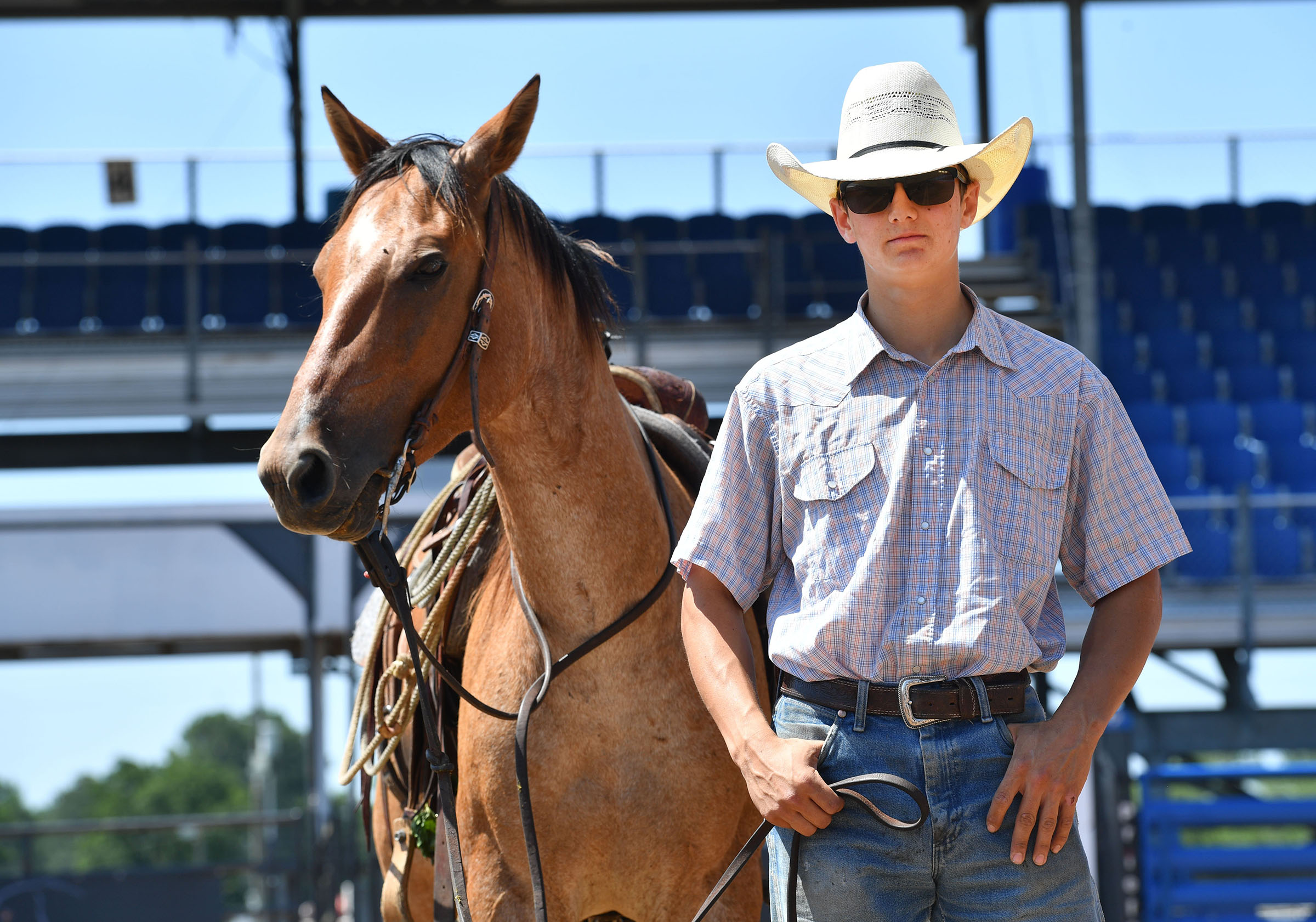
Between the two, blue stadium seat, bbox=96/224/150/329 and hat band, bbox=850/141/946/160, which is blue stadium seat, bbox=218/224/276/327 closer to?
blue stadium seat, bbox=96/224/150/329

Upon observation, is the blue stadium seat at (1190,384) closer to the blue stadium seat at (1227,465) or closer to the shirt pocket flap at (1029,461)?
the blue stadium seat at (1227,465)

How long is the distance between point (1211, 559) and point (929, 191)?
7357 millimetres

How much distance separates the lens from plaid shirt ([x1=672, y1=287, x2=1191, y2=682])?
1.87 meters

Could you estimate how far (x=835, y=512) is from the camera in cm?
195

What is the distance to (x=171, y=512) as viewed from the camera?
8.17 m

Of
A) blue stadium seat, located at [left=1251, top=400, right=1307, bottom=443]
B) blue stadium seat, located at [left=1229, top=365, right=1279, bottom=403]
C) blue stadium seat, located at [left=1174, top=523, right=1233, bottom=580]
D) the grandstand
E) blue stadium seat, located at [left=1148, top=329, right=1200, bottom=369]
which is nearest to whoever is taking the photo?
blue stadium seat, located at [left=1174, top=523, right=1233, bottom=580]

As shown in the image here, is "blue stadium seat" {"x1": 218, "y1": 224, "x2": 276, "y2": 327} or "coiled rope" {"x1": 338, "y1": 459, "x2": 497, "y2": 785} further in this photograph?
"blue stadium seat" {"x1": 218, "y1": 224, "x2": 276, "y2": 327}

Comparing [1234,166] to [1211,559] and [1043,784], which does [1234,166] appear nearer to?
[1211,559]

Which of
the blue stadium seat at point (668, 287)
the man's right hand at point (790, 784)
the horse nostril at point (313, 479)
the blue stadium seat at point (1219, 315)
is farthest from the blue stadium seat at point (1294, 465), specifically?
the horse nostril at point (313, 479)

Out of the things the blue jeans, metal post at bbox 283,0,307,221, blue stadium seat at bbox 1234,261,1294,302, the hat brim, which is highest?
metal post at bbox 283,0,307,221

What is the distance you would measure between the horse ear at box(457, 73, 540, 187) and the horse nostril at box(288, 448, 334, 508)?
2.20 ft

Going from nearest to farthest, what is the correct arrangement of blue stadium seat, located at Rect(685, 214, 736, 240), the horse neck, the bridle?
the bridle < the horse neck < blue stadium seat, located at Rect(685, 214, 736, 240)

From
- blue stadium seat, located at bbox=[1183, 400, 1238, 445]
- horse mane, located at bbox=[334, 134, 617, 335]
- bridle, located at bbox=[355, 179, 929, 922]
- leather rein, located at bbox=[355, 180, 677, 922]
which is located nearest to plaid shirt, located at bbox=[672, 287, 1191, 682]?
bridle, located at bbox=[355, 179, 929, 922]

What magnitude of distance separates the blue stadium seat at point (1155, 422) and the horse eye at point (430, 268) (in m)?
8.93
